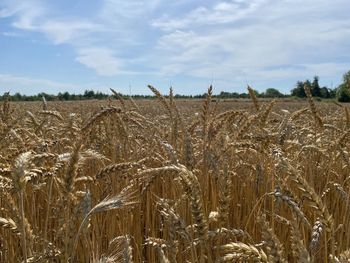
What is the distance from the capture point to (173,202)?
203cm

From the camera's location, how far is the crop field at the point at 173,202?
1097 millimetres

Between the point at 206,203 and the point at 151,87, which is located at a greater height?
the point at 151,87

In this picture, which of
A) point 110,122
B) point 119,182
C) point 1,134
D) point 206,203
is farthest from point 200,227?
point 110,122

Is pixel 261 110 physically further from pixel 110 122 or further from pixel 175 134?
pixel 110 122

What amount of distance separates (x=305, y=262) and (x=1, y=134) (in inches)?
77.2

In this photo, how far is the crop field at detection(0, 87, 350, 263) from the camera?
3.60ft

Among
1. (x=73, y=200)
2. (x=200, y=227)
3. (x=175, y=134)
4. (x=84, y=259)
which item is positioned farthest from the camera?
(x=175, y=134)

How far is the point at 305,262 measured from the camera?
752mm

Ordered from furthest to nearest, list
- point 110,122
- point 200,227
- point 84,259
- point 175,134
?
1. point 110,122
2. point 175,134
3. point 84,259
4. point 200,227

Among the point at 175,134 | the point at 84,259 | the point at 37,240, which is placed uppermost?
the point at 175,134

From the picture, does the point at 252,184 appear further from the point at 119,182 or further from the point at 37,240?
the point at 37,240

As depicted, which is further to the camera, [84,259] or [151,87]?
[151,87]

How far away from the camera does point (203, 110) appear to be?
2.09 meters

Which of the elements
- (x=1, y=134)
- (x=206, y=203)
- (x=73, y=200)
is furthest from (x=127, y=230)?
(x=1, y=134)
